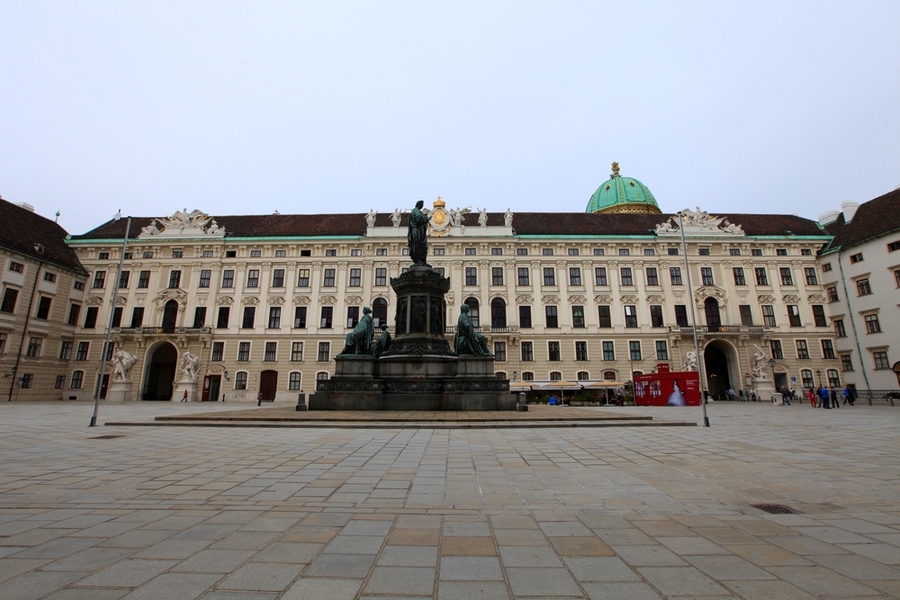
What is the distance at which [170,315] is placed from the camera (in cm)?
4250

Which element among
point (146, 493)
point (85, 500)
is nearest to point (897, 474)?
point (146, 493)

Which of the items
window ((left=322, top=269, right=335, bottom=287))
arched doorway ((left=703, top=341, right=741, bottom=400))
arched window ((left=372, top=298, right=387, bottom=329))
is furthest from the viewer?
window ((left=322, top=269, right=335, bottom=287))

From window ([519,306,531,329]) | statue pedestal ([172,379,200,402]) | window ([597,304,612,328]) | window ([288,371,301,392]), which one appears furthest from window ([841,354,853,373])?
statue pedestal ([172,379,200,402])

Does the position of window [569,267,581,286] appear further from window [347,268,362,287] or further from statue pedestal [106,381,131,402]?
statue pedestal [106,381,131,402]

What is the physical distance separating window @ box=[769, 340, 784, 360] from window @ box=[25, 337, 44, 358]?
63691 millimetres

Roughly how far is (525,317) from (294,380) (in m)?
21.8

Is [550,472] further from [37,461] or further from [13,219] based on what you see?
[13,219]

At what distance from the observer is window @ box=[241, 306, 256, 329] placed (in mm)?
42281

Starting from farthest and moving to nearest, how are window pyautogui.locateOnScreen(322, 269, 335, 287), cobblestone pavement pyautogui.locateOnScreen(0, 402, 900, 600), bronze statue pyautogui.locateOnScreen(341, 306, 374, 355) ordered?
window pyautogui.locateOnScreen(322, 269, 335, 287), bronze statue pyautogui.locateOnScreen(341, 306, 374, 355), cobblestone pavement pyautogui.locateOnScreen(0, 402, 900, 600)

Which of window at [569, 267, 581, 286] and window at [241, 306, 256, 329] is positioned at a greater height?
window at [569, 267, 581, 286]

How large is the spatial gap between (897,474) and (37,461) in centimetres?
1356

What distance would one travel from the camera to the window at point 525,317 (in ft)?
137

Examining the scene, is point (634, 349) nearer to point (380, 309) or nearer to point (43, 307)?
point (380, 309)

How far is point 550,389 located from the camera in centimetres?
3719
